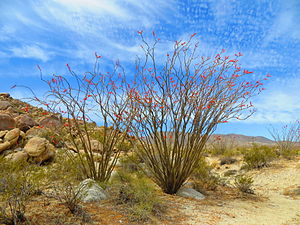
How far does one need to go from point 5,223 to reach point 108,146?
9.55 ft

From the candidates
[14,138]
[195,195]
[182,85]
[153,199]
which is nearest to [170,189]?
[195,195]

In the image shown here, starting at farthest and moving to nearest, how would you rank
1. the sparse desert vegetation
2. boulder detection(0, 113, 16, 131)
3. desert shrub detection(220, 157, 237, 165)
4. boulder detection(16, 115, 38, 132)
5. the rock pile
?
boulder detection(16, 115, 38, 132) < desert shrub detection(220, 157, 237, 165) < boulder detection(0, 113, 16, 131) < the rock pile < the sparse desert vegetation

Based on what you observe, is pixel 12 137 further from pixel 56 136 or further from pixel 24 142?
pixel 56 136

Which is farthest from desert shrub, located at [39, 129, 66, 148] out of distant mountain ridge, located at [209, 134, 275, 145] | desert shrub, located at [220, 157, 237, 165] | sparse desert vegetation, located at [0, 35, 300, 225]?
desert shrub, located at [220, 157, 237, 165]

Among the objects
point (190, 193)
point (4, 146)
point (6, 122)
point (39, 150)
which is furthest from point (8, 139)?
point (190, 193)

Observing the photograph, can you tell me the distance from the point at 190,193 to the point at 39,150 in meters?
5.40

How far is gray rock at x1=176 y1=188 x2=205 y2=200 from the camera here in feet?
19.6

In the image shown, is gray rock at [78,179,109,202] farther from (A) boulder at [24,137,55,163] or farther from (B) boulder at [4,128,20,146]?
(B) boulder at [4,128,20,146]

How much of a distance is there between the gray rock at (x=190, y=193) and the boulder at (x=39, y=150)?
505 cm

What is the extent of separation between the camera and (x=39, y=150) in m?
8.73

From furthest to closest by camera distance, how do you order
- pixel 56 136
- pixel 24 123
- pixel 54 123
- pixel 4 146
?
1. pixel 24 123
2. pixel 4 146
3. pixel 54 123
4. pixel 56 136

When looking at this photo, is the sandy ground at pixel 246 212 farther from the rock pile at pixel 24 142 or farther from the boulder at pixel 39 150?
the boulder at pixel 39 150

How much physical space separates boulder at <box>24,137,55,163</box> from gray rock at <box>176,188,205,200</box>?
5046 mm

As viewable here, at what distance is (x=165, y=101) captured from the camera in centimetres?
587
